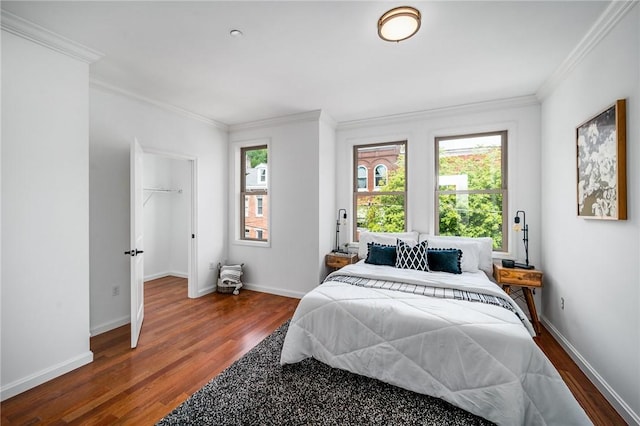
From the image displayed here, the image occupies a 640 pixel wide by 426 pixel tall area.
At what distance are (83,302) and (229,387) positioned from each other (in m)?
1.50

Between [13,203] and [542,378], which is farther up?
[13,203]

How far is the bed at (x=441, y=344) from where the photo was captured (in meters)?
1.62

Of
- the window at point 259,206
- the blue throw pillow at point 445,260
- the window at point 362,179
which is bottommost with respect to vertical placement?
the blue throw pillow at point 445,260

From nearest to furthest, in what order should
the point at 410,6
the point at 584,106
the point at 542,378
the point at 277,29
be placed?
the point at 542,378, the point at 410,6, the point at 277,29, the point at 584,106

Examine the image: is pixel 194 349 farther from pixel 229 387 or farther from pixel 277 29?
pixel 277 29

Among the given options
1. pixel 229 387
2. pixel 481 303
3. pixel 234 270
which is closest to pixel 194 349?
pixel 229 387

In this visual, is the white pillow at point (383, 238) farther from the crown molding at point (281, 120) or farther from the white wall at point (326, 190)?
the crown molding at point (281, 120)

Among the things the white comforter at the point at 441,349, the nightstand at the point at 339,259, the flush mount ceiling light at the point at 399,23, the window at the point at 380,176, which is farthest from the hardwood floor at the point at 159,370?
the flush mount ceiling light at the point at 399,23

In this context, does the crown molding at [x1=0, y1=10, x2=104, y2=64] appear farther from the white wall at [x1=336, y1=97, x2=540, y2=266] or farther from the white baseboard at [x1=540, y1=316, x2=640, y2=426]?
the white baseboard at [x1=540, y1=316, x2=640, y2=426]

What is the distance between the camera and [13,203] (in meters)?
1.95

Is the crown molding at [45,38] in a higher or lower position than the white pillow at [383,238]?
higher

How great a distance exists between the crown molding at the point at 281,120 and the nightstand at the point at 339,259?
1976mm

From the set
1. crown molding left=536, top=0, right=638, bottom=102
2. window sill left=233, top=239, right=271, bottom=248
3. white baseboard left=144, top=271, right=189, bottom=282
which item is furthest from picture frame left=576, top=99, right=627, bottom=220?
white baseboard left=144, top=271, right=189, bottom=282

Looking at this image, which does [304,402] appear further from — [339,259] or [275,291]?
[275,291]
